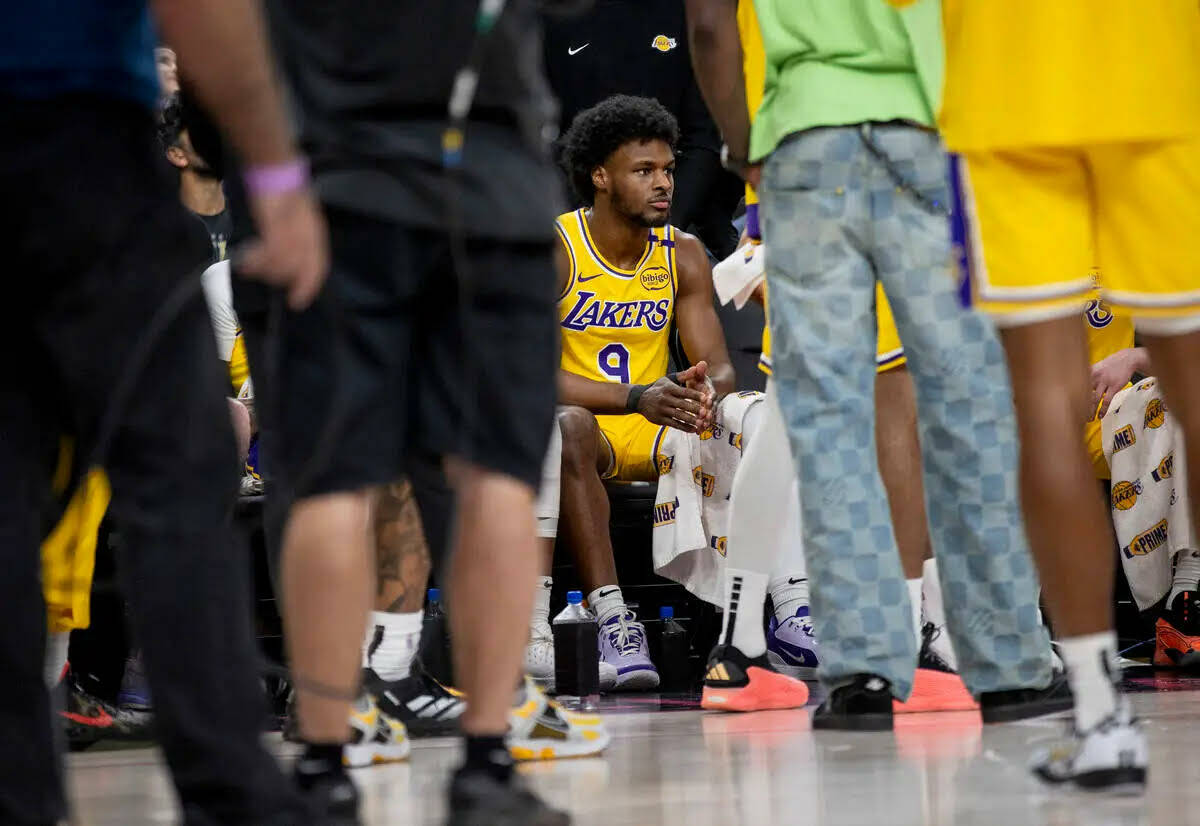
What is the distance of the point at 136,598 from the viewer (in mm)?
1577

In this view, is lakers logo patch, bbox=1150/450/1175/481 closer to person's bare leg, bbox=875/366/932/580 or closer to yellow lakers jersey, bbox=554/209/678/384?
person's bare leg, bbox=875/366/932/580

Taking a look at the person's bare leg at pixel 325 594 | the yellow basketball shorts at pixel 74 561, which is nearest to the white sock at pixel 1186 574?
the yellow basketball shorts at pixel 74 561

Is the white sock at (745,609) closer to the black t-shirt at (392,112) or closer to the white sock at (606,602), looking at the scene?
the white sock at (606,602)

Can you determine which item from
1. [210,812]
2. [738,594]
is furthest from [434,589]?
[210,812]

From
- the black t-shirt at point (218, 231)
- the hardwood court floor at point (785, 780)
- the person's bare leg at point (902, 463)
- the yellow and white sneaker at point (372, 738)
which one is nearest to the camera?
the hardwood court floor at point (785, 780)

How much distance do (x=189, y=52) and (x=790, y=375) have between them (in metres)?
1.91

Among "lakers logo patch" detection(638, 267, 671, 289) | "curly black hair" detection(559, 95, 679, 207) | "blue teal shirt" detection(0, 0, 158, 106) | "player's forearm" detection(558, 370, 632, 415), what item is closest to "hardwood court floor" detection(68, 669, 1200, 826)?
"blue teal shirt" detection(0, 0, 158, 106)

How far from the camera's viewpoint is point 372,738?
2.97 metres

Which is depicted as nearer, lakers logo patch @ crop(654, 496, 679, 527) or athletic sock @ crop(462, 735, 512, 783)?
athletic sock @ crop(462, 735, 512, 783)

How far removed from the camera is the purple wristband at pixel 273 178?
5.26 ft

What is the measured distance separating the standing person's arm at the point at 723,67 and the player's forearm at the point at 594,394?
1.64 m

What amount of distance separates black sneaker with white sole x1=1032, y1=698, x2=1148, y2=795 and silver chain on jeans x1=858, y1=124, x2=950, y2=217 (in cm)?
126

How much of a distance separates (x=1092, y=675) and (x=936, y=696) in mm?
1404

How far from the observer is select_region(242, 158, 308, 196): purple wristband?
5.26ft
